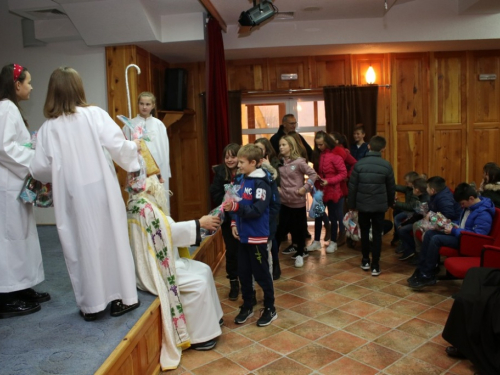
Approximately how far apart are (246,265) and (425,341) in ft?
4.07

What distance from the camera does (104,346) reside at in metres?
2.31

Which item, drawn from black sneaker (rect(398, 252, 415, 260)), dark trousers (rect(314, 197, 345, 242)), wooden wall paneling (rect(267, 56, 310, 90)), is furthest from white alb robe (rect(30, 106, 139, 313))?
wooden wall paneling (rect(267, 56, 310, 90))

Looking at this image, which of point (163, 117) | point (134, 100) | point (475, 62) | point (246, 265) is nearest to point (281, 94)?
point (163, 117)

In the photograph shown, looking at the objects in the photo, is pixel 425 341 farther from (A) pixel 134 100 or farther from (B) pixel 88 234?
(A) pixel 134 100

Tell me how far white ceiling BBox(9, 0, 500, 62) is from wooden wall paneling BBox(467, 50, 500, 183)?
0.77 feet

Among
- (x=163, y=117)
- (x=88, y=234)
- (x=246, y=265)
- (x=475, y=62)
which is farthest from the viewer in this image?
(x=475, y=62)

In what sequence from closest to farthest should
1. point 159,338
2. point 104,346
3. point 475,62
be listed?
point 104,346 < point 159,338 < point 475,62

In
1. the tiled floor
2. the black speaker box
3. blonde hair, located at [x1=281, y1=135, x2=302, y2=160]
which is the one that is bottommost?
the tiled floor

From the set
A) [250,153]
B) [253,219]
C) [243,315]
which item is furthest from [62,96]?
[243,315]

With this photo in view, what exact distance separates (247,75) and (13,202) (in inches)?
175

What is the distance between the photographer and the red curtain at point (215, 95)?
5262 millimetres

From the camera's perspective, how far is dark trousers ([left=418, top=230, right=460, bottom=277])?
3.91 metres

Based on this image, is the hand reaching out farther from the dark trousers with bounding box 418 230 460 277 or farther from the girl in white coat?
the dark trousers with bounding box 418 230 460 277

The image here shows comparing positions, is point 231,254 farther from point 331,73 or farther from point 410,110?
point 410,110
